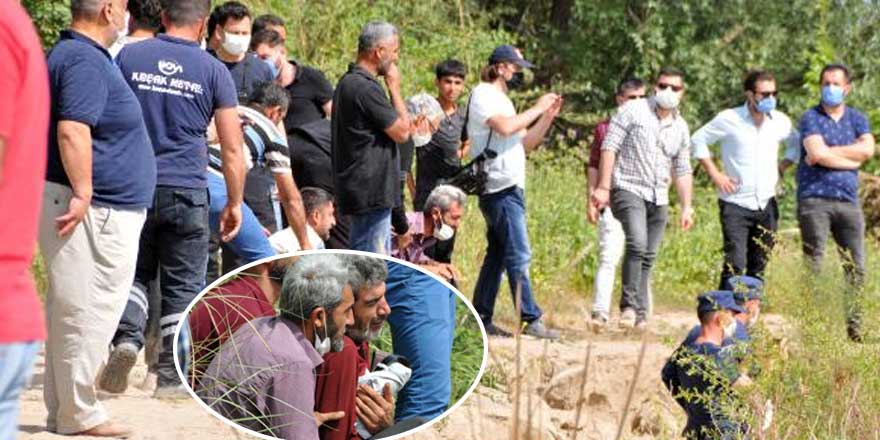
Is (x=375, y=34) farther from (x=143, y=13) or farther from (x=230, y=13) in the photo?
(x=143, y=13)

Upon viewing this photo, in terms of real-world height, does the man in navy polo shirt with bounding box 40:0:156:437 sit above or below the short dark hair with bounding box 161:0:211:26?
below

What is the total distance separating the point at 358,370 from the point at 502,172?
5499 millimetres

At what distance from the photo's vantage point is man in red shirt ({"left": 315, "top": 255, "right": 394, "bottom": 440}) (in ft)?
19.5

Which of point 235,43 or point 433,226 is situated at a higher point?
point 235,43

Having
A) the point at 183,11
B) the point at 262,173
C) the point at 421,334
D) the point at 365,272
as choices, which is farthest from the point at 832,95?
the point at 365,272

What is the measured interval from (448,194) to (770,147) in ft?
10.0

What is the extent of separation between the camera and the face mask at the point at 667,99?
12.4m

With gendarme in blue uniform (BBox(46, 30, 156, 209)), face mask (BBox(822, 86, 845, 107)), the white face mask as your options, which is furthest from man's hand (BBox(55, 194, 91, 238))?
face mask (BBox(822, 86, 845, 107))

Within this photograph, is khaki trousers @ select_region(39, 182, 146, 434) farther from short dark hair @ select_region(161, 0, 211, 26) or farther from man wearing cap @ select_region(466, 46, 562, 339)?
man wearing cap @ select_region(466, 46, 562, 339)

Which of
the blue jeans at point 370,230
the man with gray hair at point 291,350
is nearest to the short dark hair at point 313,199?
the blue jeans at point 370,230

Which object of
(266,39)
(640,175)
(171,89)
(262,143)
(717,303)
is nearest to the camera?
(171,89)

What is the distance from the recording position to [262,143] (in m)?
9.15

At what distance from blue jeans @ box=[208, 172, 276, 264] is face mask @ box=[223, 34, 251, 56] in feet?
3.56

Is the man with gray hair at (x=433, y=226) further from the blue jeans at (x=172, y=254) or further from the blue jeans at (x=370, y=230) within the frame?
the blue jeans at (x=172, y=254)
